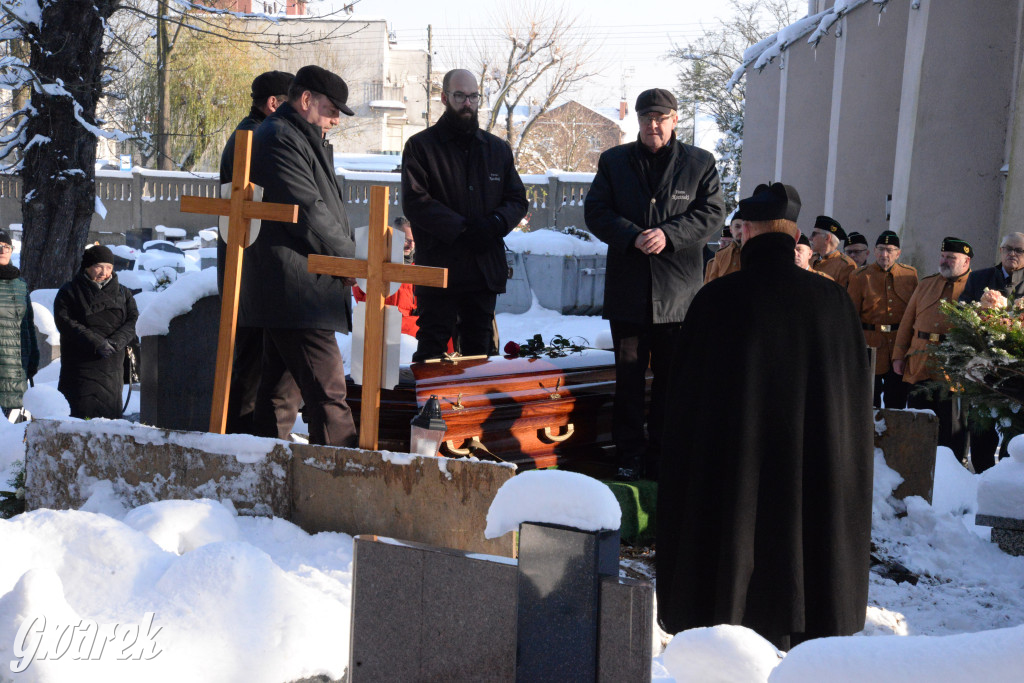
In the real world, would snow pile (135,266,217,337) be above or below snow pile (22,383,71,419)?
above

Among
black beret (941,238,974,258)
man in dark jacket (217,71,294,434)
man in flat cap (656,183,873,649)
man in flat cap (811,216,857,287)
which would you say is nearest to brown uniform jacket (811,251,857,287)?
man in flat cap (811,216,857,287)

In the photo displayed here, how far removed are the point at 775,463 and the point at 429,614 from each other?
1.41 metres

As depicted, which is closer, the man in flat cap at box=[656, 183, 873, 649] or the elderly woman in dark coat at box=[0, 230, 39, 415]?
the man in flat cap at box=[656, 183, 873, 649]

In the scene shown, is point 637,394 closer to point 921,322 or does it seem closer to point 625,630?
point 625,630

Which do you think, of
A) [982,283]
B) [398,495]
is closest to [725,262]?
[982,283]

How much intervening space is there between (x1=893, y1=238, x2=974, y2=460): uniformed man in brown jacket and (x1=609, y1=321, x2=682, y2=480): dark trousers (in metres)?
3.26

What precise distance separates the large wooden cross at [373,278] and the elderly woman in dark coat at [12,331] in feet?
13.8

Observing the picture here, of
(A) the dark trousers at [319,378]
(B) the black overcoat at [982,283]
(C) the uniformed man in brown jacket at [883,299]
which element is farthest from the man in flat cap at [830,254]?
(A) the dark trousers at [319,378]

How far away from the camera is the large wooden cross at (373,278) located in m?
4.22

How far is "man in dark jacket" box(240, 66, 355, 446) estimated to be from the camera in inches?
184

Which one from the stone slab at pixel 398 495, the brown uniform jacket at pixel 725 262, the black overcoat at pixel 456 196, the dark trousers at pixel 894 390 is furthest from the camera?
the dark trousers at pixel 894 390

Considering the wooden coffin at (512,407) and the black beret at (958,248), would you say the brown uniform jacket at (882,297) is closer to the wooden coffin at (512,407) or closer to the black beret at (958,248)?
the black beret at (958,248)

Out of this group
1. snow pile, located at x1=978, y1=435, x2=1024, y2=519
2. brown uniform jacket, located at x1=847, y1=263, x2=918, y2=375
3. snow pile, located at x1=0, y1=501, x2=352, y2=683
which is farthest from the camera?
brown uniform jacket, located at x1=847, y1=263, x2=918, y2=375

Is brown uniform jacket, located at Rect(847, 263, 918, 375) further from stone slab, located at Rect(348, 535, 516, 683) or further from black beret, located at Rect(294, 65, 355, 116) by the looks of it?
stone slab, located at Rect(348, 535, 516, 683)
